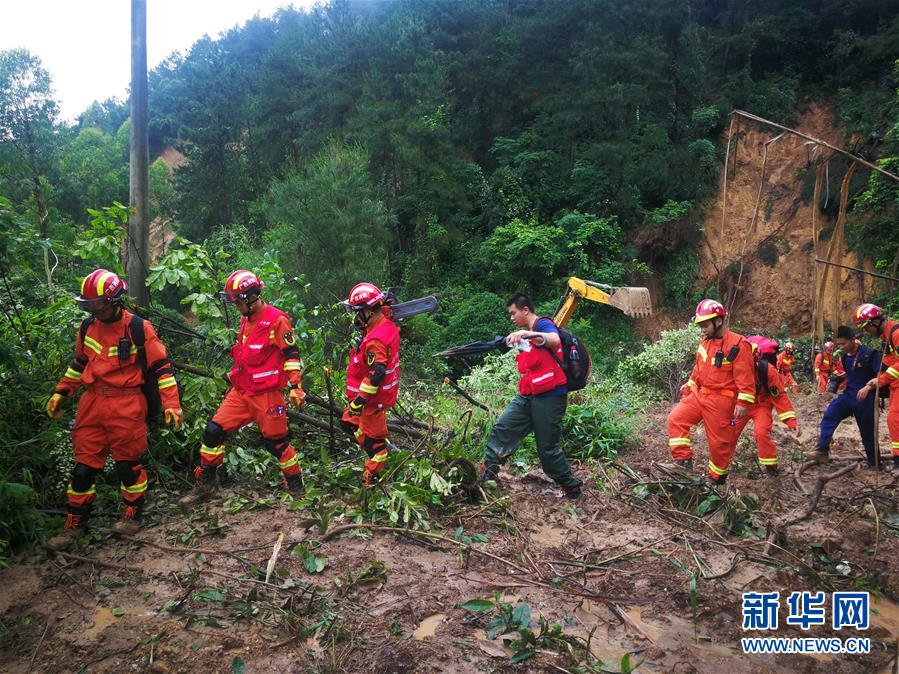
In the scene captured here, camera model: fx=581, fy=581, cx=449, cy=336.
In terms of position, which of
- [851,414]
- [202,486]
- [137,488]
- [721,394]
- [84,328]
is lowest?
[851,414]

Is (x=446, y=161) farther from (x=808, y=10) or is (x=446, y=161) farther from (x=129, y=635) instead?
(x=129, y=635)

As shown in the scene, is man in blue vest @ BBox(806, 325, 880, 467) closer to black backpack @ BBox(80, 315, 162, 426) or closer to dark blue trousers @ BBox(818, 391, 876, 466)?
dark blue trousers @ BBox(818, 391, 876, 466)

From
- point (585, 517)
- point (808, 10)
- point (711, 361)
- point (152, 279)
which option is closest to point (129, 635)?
point (152, 279)

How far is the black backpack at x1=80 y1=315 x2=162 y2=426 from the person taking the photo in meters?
4.32

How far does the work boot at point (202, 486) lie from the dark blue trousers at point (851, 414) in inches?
260

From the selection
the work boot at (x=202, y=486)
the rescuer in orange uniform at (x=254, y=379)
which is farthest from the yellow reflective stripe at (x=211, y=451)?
the work boot at (x=202, y=486)

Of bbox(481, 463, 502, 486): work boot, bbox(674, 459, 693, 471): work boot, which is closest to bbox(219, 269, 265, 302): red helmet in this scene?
bbox(481, 463, 502, 486): work boot

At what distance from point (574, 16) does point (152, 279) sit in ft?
76.4

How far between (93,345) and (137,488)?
1120 millimetres

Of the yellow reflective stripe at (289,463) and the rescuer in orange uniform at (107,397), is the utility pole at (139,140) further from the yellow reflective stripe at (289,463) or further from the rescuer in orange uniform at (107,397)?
the yellow reflective stripe at (289,463)

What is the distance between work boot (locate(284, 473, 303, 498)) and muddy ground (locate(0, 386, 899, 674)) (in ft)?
0.92

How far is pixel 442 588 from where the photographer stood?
147 inches

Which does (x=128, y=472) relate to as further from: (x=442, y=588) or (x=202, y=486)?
(x=442, y=588)

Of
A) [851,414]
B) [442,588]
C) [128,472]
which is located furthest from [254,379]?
[851,414]
